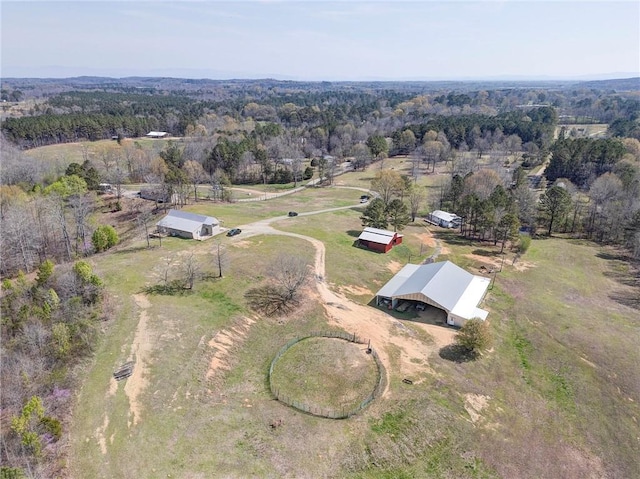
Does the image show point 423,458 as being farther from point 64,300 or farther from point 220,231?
point 220,231

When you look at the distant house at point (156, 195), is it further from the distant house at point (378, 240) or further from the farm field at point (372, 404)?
the distant house at point (378, 240)

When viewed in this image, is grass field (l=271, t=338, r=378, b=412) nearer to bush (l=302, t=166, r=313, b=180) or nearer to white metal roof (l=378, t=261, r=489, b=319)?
white metal roof (l=378, t=261, r=489, b=319)

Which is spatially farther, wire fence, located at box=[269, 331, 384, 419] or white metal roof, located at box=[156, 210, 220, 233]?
white metal roof, located at box=[156, 210, 220, 233]

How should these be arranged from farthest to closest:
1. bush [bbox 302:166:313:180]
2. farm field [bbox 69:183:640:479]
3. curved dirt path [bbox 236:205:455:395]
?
bush [bbox 302:166:313:180] → curved dirt path [bbox 236:205:455:395] → farm field [bbox 69:183:640:479]

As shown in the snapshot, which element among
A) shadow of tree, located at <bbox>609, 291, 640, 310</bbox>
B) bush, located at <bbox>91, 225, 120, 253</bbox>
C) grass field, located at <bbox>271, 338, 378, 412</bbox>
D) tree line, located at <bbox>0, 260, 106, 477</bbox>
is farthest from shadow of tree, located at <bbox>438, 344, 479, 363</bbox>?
bush, located at <bbox>91, 225, 120, 253</bbox>

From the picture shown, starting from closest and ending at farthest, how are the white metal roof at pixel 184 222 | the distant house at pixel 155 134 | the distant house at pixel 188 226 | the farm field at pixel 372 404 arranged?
the farm field at pixel 372 404
the distant house at pixel 188 226
the white metal roof at pixel 184 222
the distant house at pixel 155 134

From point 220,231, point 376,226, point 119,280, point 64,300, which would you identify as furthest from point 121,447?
point 376,226

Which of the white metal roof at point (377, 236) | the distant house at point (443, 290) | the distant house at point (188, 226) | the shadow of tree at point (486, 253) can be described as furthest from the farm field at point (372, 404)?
the shadow of tree at point (486, 253)
